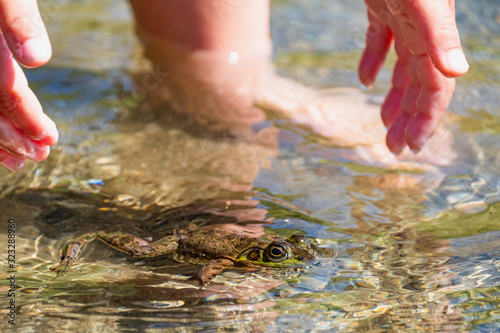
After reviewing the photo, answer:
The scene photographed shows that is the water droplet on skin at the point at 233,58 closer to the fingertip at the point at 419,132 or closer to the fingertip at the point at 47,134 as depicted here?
the fingertip at the point at 419,132

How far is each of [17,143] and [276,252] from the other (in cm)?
95

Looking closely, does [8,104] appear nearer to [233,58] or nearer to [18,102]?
[18,102]

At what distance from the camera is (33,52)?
176 centimetres

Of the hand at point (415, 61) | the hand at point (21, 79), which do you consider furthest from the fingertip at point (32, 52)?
the hand at point (415, 61)

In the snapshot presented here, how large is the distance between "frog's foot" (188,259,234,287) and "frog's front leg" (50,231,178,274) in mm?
171

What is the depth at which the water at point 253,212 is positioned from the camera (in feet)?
5.75

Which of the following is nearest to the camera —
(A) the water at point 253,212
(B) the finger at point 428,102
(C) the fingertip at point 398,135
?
(A) the water at point 253,212

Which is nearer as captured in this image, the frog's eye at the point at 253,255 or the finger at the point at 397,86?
the frog's eye at the point at 253,255

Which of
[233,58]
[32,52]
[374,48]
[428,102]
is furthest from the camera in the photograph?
[233,58]

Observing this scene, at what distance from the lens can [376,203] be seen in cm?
239

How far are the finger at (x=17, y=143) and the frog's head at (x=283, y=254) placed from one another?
0.79m

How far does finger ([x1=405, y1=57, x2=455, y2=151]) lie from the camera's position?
2260mm

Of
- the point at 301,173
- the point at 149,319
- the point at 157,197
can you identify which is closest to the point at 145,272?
the point at 149,319

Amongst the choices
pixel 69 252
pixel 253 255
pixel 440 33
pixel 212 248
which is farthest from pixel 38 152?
pixel 440 33
